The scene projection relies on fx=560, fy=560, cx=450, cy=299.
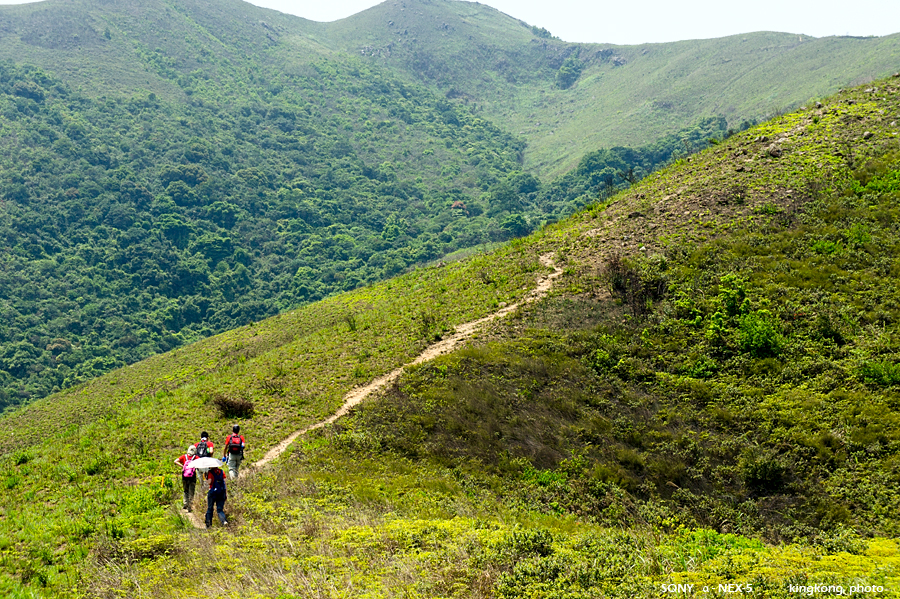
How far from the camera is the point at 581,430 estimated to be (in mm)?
14578

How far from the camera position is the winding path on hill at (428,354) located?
15564mm

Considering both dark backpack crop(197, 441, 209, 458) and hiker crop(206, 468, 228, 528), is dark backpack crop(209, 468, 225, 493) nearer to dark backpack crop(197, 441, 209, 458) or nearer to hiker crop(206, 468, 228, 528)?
hiker crop(206, 468, 228, 528)

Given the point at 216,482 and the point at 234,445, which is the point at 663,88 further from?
the point at 216,482

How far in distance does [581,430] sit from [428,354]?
23.3ft

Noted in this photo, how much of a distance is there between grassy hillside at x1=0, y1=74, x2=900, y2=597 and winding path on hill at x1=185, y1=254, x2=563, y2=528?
57 cm

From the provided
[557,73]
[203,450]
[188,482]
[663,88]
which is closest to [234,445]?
[203,450]

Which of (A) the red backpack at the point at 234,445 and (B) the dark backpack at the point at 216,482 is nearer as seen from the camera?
(B) the dark backpack at the point at 216,482

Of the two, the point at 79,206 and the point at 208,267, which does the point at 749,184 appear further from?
the point at 79,206

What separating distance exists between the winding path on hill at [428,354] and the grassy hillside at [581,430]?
57 centimetres

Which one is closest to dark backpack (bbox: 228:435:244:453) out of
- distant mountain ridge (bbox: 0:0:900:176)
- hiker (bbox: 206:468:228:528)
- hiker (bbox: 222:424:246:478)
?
hiker (bbox: 222:424:246:478)

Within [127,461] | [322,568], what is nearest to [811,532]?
[322,568]

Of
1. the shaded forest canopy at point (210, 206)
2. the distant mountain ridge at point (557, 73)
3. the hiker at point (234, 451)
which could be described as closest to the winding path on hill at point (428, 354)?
the hiker at point (234, 451)

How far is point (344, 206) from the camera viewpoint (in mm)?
131500

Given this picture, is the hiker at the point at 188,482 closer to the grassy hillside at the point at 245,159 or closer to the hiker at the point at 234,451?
the hiker at the point at 234,451
